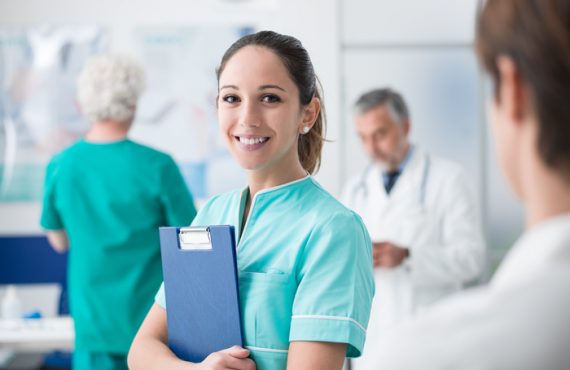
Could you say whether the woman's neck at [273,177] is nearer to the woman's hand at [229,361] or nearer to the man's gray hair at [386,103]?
the woman's hand at [229,361]

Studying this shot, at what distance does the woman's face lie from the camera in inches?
51.1

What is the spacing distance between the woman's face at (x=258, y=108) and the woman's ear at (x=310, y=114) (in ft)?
0.11

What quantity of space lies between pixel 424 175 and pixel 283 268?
190 centimetres

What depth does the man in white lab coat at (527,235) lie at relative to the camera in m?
0.57

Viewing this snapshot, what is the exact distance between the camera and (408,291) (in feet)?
9.45

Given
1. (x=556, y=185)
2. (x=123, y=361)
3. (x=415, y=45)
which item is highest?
(x=415, y=45)

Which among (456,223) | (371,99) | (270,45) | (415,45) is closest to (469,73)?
(415,45)

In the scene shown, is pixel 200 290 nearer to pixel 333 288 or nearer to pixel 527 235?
pixel 333 288

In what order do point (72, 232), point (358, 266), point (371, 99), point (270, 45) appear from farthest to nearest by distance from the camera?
point (371, 99) → point (72, 232) → point (270, 45) → point (358, 266)

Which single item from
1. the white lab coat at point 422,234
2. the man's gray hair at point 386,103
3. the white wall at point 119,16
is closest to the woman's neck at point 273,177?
the white lab coat at point 422,234

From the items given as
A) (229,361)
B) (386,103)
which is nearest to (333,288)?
(229,361)

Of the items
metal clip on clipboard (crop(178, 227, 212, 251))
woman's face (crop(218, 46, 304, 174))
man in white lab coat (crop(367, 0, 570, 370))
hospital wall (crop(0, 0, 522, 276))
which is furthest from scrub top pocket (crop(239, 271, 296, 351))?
hospital wall (crop(0, 0, 522, 276))

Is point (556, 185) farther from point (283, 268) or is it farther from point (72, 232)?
point (72, 232)

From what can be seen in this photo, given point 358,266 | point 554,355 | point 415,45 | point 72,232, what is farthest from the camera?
point 415,45
